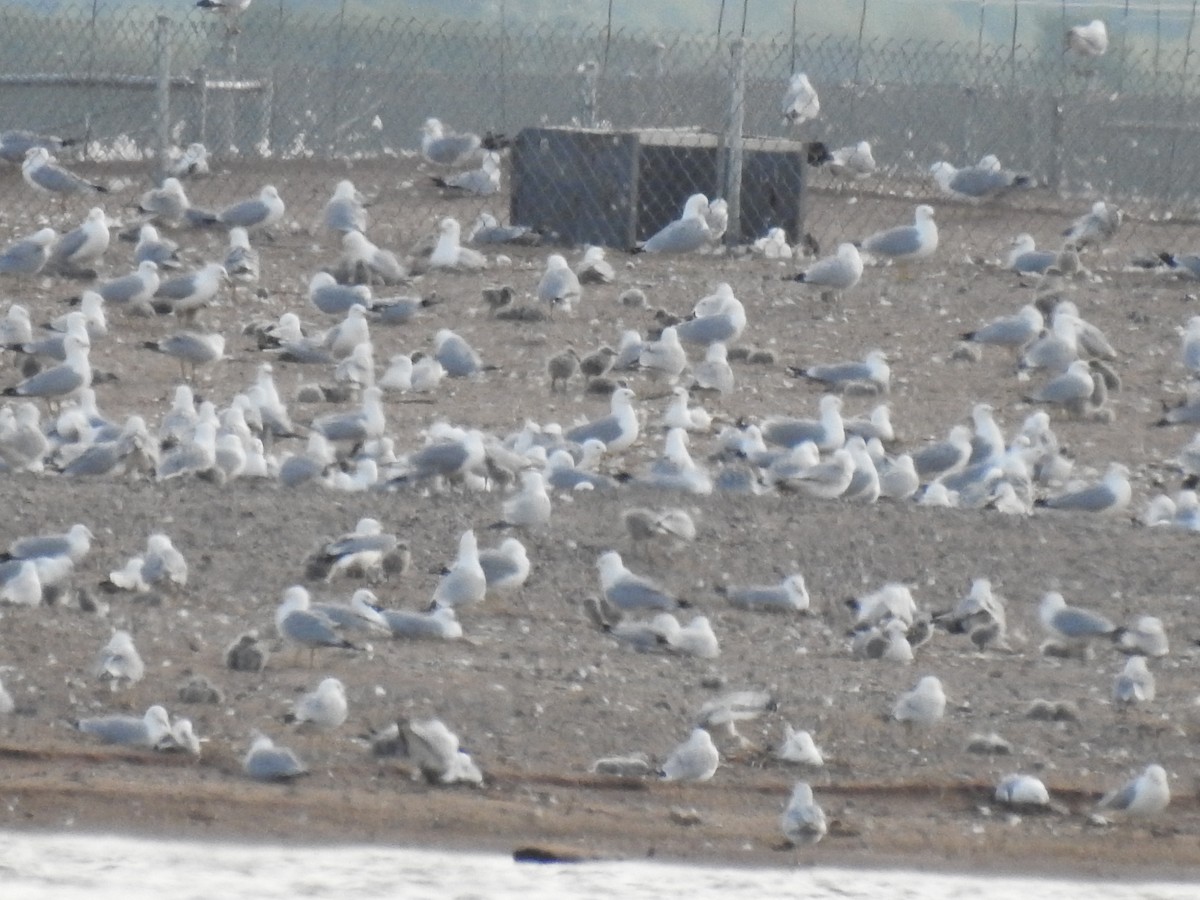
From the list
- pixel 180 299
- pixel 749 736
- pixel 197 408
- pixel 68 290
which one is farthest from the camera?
pixel 68 290

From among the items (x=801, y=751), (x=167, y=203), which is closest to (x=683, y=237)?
(x=167, y=203)

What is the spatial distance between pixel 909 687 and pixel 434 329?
21.7 feet

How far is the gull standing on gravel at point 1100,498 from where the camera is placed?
9.73 metres

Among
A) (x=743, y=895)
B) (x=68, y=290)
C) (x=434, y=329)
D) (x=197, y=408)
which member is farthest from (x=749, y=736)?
(x=68, y=290)

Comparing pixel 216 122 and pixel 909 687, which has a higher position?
pixel 216 122

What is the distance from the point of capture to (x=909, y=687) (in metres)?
7.37

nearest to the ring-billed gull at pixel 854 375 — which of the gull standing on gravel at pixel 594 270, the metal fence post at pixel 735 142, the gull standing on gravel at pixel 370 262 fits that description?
the gull standing on gravel at pixel 594 270

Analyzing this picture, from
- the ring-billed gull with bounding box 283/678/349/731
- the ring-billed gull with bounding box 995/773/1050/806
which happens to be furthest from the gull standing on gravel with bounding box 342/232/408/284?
the ring-billed gull with bounding box 995/773/1050/806

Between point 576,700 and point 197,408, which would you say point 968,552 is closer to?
point 576,700

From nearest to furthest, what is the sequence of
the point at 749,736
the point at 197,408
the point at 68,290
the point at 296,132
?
the point at 749,736 → the point at 197,408 → the point at 68,290 → the point at 296,132

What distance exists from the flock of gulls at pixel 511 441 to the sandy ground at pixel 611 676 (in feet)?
0.27

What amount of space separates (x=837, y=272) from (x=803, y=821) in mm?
8408

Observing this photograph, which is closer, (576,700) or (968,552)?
(576,700)

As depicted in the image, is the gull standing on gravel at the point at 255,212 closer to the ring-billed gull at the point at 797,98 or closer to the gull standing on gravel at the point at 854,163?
the ring-billed gull at the point at 797,98
